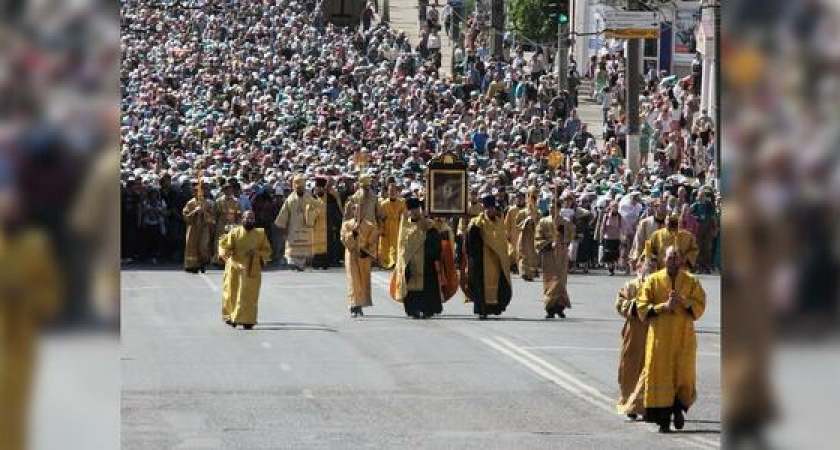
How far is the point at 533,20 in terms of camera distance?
61562 mm

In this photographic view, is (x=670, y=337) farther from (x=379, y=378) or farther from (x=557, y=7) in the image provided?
(x=557, y=7)

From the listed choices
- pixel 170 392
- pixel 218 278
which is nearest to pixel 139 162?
pixel 218 278

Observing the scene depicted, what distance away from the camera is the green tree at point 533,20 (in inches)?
2391

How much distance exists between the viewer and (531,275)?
37031mm

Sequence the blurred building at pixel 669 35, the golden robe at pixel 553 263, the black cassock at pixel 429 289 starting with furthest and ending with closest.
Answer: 1. the blurred building at pixel 669 35
2. the black cassock at pixel 429 289
3. the golden robe at pixel 553 263

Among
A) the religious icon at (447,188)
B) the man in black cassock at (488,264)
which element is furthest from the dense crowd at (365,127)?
the man in black cassock at (488,264)

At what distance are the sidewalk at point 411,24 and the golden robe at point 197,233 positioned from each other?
20002 millimetres

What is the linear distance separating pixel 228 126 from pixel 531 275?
14.5 m

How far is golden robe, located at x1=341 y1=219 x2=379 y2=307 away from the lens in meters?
28.6

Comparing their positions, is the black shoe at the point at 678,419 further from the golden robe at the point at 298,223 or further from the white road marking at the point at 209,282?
the golden robe at the point at 298,223

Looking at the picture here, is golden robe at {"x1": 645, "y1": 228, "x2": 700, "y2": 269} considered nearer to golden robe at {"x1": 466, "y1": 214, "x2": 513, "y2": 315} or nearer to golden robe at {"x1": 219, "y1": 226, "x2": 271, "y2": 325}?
golden robe at {"x1": 219, "y1": 226, "x2": 271, "y2": 325}

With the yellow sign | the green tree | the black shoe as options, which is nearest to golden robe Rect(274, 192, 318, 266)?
the yellow sign

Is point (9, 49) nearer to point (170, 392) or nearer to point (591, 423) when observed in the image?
point (591, 423)

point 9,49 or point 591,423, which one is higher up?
point 9,49
